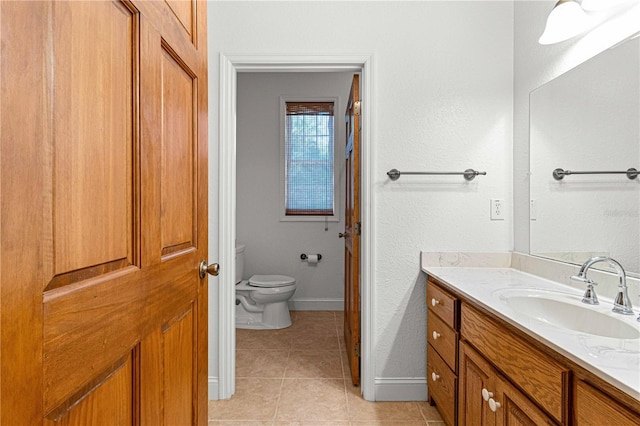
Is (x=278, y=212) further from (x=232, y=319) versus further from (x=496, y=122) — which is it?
(x=496, y=122)

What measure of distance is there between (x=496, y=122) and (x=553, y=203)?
586 millimetres

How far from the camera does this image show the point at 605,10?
1.44 m

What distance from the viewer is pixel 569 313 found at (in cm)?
130

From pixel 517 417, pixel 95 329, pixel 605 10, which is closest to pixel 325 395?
pixel 517 417

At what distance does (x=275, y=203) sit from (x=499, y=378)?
113 inches

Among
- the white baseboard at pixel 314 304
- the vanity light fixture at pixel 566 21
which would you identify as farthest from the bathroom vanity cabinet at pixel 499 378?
the white baseboard at pixel 314 304

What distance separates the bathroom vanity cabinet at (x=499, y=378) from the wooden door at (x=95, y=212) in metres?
0.97

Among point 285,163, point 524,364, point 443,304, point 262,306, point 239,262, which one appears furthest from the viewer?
point 285,163

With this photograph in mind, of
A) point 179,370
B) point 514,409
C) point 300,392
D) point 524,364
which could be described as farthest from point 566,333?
point 300,392

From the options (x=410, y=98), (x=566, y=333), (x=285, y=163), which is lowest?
(x=566, y=333)

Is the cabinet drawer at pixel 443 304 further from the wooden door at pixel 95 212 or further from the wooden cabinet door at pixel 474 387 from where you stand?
the wooden door at pixel 95 212

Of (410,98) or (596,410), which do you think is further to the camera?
(410,98)

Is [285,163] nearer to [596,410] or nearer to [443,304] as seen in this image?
[443,304]

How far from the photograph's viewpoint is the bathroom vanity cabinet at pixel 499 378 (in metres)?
0.80
